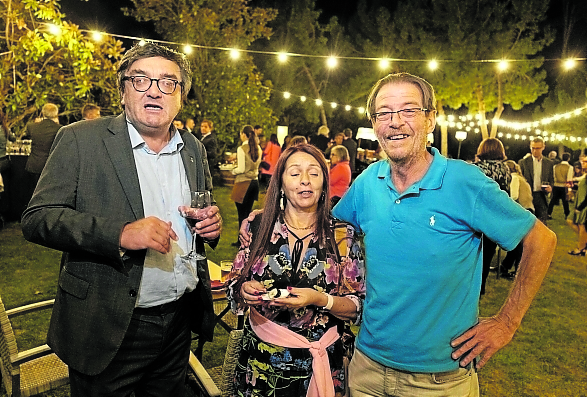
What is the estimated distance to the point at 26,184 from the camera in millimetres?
8945

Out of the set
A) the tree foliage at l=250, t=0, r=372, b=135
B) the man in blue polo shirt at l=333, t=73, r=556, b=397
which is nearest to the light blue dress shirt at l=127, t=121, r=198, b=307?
the man in blue polo shirt at l=333, t=73, r=556, b=397

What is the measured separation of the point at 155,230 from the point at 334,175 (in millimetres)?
5601

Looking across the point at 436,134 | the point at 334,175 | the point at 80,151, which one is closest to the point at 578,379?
the point at 334,175

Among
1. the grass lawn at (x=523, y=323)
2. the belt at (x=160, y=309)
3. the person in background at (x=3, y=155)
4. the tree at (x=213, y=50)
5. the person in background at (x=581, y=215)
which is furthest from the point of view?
the tree at (x=213, y=50)

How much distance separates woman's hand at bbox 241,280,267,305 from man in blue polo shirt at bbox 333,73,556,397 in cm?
53

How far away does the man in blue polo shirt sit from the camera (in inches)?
74.0

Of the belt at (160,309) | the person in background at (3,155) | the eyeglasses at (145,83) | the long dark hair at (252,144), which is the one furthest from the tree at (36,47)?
the belt at (160,309)

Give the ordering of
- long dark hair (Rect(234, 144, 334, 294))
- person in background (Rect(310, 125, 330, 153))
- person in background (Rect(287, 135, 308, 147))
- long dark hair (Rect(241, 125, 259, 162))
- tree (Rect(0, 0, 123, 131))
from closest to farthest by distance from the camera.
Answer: long dark hair (Rect(234, 144, 334, 294)) < person in background (Rect(287, 135, 308, 147)) < tree (Rect(0, 0, 123, 131)) < long dark hair (Rect(241, 125, 259, 162)) < person in background (Rect(310, 125, 330, 153))

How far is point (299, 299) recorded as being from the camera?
207 centimetres

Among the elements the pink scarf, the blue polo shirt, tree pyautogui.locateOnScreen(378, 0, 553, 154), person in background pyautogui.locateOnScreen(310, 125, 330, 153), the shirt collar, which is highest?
tree pyautogui.locateOnScreen(378, 0, 553, 154)

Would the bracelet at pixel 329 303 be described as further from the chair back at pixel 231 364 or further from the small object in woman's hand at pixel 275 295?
the chair back at pixel 231 364

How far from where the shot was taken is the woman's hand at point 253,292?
2127 millimetres

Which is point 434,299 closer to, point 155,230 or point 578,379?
point 155,230

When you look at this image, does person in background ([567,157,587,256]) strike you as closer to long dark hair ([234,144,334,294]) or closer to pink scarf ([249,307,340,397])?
long dark hair ([234,144,334,294])
